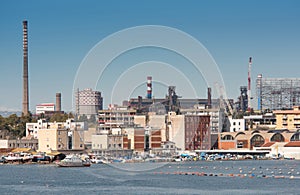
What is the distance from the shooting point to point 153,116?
82562 mm

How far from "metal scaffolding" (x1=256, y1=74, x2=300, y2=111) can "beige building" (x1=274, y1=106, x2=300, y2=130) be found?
1992cm

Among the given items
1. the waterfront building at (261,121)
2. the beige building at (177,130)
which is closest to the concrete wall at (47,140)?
the beige building at (177,130)

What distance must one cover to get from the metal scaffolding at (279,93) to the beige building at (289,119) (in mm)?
19916

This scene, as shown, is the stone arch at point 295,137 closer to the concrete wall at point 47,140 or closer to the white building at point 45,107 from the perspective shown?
the concrete wall at point 47,140

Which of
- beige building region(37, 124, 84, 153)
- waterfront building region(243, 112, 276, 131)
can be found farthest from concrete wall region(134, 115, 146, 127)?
waterfront building region(243, 112, 276, 131)

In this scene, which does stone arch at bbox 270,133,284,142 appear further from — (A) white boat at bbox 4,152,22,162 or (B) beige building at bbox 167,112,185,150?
(A) white boat at bbox 4,152,22,162

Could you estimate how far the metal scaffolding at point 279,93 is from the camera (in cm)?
10644

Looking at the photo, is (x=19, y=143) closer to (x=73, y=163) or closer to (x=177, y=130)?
(x=177, y=130)

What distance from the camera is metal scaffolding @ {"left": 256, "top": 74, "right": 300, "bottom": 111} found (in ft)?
349

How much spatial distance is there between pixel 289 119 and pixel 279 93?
23.0 m

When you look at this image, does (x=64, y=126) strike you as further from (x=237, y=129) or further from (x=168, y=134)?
(x=237, y=129)

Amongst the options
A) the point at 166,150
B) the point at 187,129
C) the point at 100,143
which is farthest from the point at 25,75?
the point at 166,150

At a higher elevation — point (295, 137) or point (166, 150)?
point (295, 137)

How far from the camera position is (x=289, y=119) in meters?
85.8
